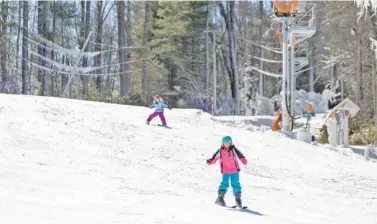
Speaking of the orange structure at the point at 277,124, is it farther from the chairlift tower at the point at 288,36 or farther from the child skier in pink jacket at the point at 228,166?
the child skier in pink jacket at the point at 228,166

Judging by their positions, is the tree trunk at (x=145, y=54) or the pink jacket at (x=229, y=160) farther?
the tree trunk at (x=145, y=54)

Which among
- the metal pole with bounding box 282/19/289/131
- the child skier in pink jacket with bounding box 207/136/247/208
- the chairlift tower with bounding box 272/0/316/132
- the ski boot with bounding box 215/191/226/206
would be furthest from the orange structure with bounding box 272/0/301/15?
the ski boot with bounding box 215/191/226/206

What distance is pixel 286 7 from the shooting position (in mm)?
24266

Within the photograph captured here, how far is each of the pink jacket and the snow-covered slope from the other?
70 cm

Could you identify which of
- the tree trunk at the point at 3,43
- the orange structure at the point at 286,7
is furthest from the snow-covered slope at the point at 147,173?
the tree trunk at the point at 3,43

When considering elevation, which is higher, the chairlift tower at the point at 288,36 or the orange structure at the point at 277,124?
the chairlift tower at the point at 288,36

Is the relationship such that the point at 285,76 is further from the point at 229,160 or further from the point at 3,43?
the point at 3,43

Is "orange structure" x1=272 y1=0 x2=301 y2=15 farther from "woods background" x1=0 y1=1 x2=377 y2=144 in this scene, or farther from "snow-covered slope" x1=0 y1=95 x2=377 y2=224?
"woods background" x1=0 y1=1 x2=377 y2=144

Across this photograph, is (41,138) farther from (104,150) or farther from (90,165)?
(90,165)

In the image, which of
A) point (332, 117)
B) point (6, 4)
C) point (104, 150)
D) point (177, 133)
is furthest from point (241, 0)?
point (104, 150)

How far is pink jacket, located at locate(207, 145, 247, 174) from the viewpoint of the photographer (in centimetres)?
995

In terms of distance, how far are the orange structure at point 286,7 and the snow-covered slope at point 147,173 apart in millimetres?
5799

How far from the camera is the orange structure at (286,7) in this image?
2416 centimetres

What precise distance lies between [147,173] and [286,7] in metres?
13.6
